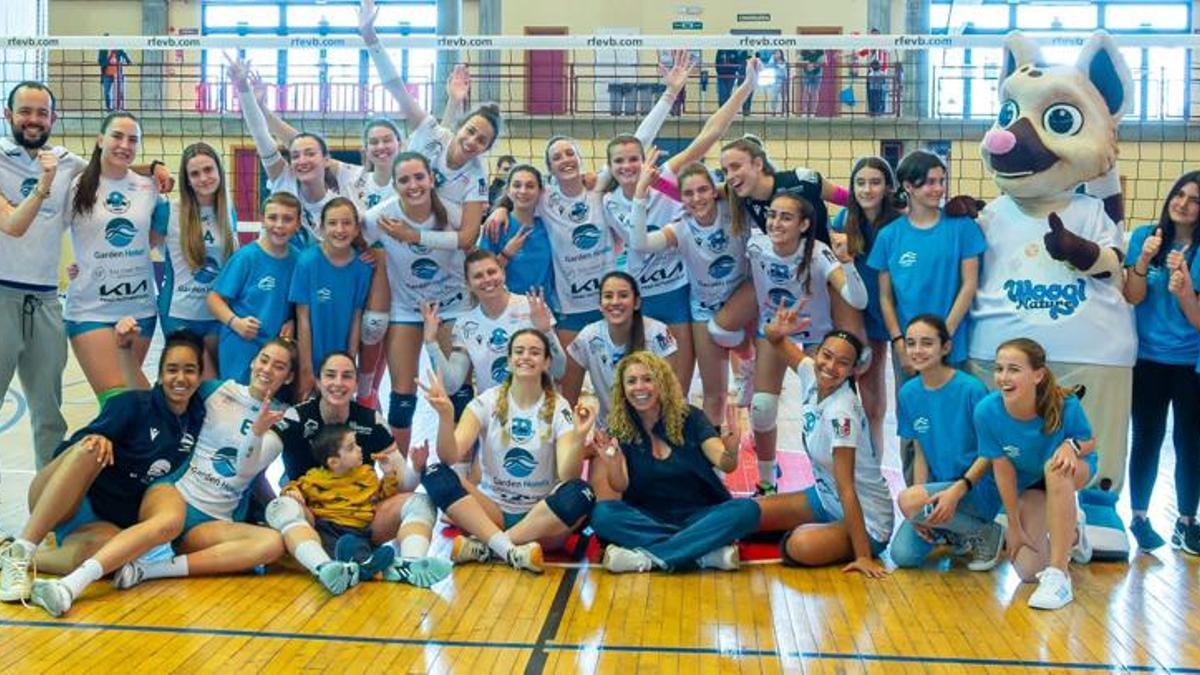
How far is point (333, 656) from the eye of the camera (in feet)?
12.3

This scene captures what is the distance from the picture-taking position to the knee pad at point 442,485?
4.88m

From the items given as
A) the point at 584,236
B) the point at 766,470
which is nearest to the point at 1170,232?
the point at 766,470

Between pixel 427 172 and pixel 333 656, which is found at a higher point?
pixel 427 172

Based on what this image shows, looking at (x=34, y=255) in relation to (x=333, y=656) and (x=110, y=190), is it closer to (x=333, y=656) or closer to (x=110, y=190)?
(x=110, y=190)

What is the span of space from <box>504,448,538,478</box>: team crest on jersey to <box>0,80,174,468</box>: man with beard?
2.18 metres

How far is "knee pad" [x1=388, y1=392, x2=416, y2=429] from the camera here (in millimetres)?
5809

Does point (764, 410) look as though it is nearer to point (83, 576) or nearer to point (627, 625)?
point (627, 625)

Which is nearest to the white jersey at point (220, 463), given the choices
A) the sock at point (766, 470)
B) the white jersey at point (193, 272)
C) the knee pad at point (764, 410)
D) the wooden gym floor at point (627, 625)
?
the wooden gym floor at point (627, 625)

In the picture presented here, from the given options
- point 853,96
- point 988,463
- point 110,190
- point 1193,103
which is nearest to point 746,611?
point 988,463

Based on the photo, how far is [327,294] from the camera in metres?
5.55

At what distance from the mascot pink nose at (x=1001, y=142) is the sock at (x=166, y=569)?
13.3 feet

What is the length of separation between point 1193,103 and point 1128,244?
14.7 metres

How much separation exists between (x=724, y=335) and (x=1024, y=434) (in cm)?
170

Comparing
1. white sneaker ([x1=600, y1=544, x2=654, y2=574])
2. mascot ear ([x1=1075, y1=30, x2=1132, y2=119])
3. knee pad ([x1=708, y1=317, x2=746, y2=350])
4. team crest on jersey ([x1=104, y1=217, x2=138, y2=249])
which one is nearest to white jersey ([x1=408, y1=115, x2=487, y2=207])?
knee pad ([x1=708, y1=317, x2=746, y2=350])
